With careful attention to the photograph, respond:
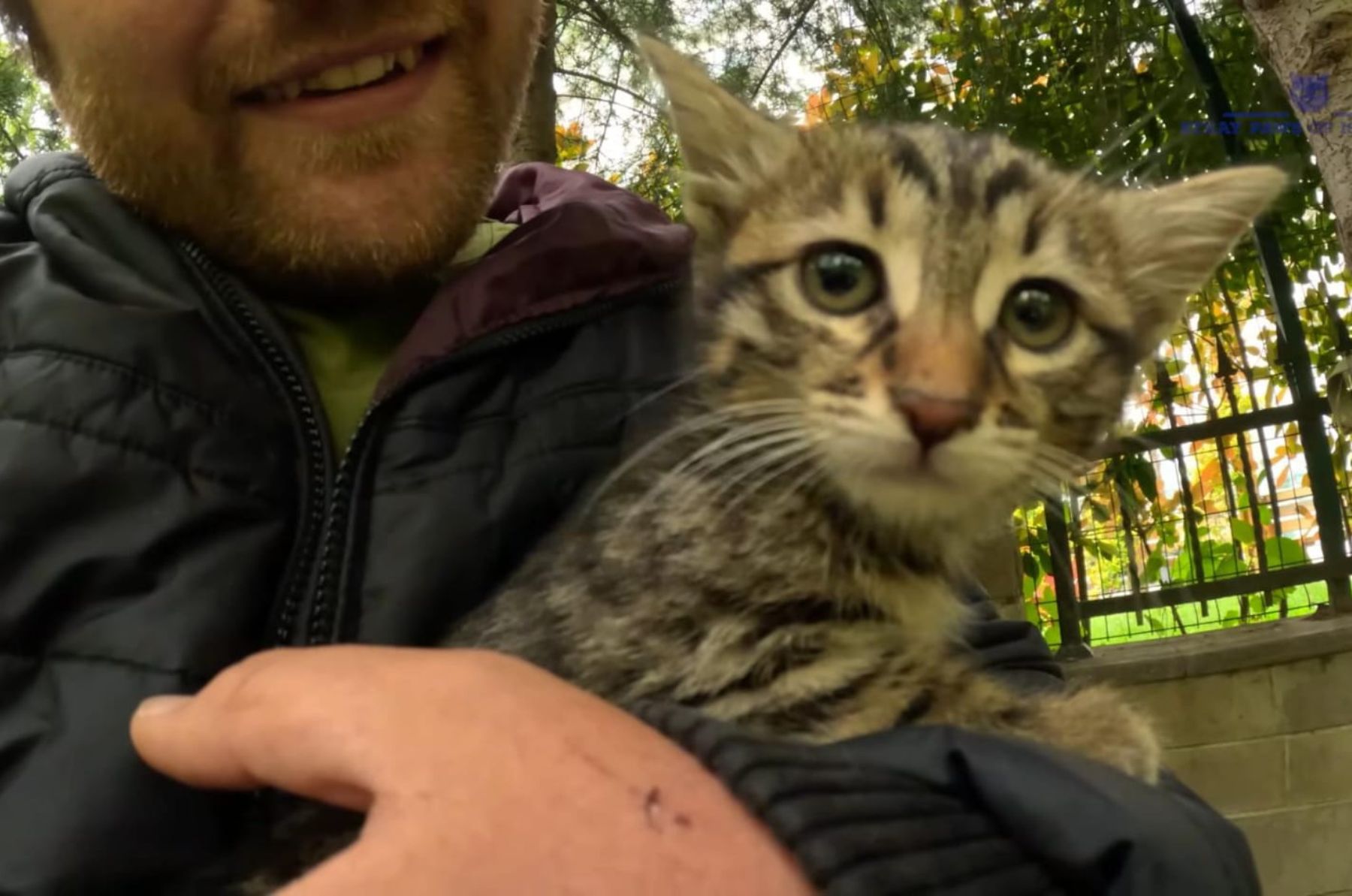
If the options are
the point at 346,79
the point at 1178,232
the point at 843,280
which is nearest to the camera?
the point at 843,280

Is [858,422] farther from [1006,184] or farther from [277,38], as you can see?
[277,38]

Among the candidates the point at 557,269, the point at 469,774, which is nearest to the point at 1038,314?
the point at 557,269

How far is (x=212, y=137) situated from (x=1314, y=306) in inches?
137

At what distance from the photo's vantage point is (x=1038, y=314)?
4.29 ft

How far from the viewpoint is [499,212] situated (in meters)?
2.09

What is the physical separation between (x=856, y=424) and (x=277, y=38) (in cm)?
100

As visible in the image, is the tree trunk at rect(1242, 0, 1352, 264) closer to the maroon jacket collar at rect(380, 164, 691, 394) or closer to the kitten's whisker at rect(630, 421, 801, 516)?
the maroon jacket collar at rect(380, 164, 691, 394)

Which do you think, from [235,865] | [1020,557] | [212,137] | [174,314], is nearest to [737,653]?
[235,865]

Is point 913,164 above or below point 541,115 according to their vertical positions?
below

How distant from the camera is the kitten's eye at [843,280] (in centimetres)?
127

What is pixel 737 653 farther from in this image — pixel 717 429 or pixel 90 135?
pixel 90 135

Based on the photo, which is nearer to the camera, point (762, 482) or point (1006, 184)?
point (762, 482)

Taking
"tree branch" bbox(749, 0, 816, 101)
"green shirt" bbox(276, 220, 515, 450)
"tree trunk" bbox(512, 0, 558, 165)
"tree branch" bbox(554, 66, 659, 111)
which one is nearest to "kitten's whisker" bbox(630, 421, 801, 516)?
"green shirt" bbox(276, 220, 515, 450)

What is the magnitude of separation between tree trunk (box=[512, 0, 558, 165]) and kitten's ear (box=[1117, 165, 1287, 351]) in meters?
1.82
